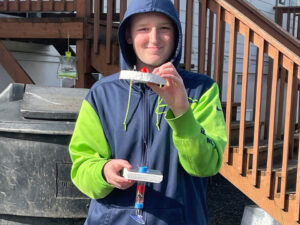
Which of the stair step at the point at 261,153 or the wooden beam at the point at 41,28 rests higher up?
the wooden beam at the point at 41,28

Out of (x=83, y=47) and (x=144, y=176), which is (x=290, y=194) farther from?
(x=144, y=176)

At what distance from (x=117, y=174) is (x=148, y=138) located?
21 centimetres

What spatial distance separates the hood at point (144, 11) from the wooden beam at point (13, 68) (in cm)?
340

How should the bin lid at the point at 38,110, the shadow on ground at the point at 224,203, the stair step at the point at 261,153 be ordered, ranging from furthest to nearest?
the shadow on ground at the point at 224,203
the stair step at the point at 261,153
the bin lid at the point at 38,110

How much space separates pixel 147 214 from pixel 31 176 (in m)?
0.96

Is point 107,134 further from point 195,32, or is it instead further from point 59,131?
point 195,32

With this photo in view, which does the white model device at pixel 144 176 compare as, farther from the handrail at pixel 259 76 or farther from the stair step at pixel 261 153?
the stair step at pixel 261 153

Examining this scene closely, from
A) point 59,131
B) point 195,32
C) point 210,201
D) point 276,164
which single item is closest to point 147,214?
point 59,131

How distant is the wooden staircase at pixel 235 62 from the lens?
3678 mm

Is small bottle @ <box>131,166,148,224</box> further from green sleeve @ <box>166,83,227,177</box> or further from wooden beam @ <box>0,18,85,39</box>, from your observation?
wooden beam @ <box>0,18,85,39</box>

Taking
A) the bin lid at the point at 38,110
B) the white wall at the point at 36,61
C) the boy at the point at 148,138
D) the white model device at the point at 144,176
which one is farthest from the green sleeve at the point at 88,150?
the white wall at the point at 36,61

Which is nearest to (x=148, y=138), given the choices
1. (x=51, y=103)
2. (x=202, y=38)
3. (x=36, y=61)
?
(x=51, y=103)

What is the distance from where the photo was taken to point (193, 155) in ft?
4.44

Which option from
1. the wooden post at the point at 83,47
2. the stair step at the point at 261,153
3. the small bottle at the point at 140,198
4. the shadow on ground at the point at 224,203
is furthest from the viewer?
the shadow on ground at the point at 224,203
